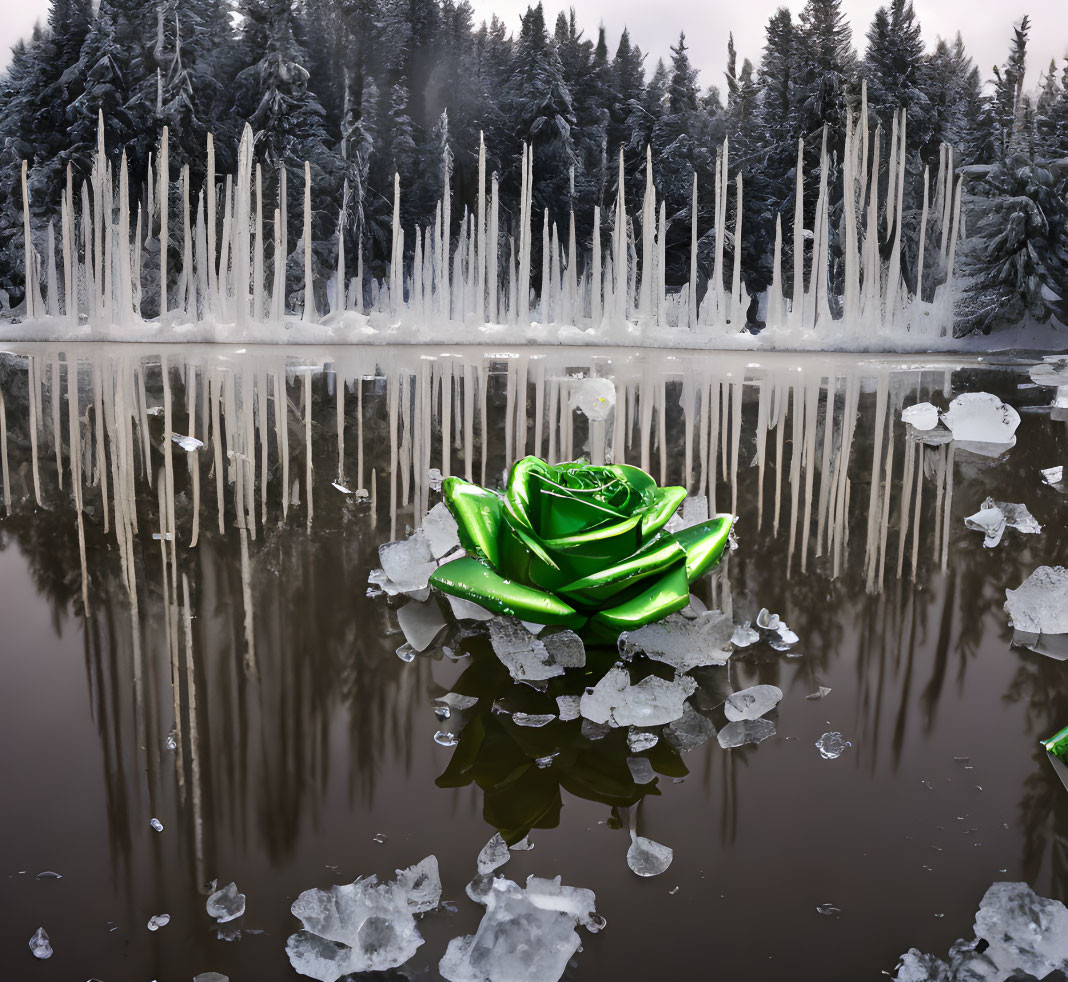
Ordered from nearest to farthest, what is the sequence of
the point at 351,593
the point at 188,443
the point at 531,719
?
the point at 531,719 → the point at 351,593 → the point at 188,443

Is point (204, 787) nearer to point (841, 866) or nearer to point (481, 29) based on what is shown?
point (841, 866)

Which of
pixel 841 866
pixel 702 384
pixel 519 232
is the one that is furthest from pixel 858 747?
pixel 519 232

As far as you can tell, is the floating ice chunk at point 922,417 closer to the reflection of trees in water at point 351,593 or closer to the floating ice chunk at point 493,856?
the reflection of trees in water at point 351,593

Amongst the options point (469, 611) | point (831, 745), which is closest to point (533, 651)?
point (469, 611)

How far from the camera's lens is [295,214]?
1662cm

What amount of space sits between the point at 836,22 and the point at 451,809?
58.8ft

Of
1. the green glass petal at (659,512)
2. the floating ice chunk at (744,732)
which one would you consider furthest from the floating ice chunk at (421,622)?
the floating ice chunk at (744,732)

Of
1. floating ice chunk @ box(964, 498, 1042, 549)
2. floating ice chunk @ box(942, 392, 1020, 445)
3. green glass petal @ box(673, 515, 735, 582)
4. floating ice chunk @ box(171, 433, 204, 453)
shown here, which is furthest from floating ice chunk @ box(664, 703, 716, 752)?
floating ice chunk @ box(942, 392, 1020, 445)

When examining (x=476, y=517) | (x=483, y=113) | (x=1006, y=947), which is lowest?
(x=1006, y=947)

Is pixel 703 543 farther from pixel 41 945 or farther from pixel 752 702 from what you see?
pixel 41 945

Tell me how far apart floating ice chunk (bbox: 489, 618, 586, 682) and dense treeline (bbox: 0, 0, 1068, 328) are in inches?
565

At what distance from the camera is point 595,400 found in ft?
14.8

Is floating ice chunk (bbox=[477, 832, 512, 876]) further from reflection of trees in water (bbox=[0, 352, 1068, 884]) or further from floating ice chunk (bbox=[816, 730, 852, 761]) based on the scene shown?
floating ice chunk (bbox=[816, 730, 852, 761])

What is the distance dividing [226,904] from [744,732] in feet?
2.00
